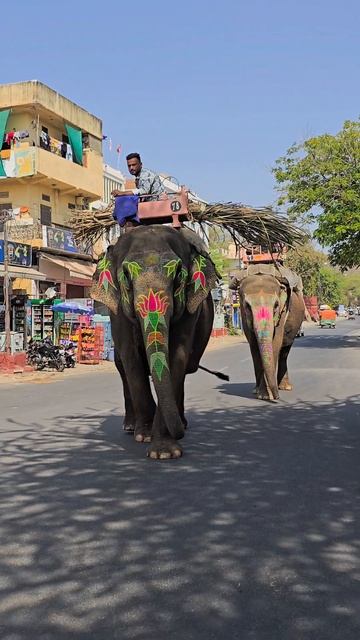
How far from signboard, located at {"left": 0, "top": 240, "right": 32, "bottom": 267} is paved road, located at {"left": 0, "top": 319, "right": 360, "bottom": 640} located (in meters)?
17.0

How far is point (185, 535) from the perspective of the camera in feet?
12.9

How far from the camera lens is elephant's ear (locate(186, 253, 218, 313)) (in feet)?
21.1

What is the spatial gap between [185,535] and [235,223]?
4993 mm

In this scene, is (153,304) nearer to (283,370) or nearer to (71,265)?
(283,370)

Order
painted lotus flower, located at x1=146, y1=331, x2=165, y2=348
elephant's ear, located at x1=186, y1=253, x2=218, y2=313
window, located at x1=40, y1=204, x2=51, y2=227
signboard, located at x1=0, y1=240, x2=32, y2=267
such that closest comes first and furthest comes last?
1. painted lotus flower, located at x1=146, y1=331, x2=165, y2=348
2. elephant's ear, located at x1=186, y1=253, x2=218, y2=313
3. signboard, located at x1=0, y1=240, x2=32, y2=267
4. window, located at x1=40, y1=204, x2=51, y2=227

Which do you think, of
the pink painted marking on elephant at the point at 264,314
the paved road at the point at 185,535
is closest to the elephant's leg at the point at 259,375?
the pink painted marking on elephant at the point at 264,314

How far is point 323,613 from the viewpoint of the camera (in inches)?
114

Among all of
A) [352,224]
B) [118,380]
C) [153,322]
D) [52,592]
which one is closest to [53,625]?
[52,592]

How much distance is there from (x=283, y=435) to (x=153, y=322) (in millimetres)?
2365

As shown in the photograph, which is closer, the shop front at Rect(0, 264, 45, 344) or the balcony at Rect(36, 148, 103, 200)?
the shop front at Rect(0, 264, 45, 344)

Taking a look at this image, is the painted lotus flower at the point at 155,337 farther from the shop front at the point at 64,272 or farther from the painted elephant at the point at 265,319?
the shop front at the point at 64,272

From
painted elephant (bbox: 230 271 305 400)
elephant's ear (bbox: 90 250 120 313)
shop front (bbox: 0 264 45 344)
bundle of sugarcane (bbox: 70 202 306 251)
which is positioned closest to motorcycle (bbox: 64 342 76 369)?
shop front (bbox: 0 264 45 344)

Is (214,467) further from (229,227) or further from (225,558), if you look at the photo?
(229,227)

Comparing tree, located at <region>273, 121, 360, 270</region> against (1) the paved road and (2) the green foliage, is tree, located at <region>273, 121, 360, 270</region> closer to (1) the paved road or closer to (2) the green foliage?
(1) the paved road
